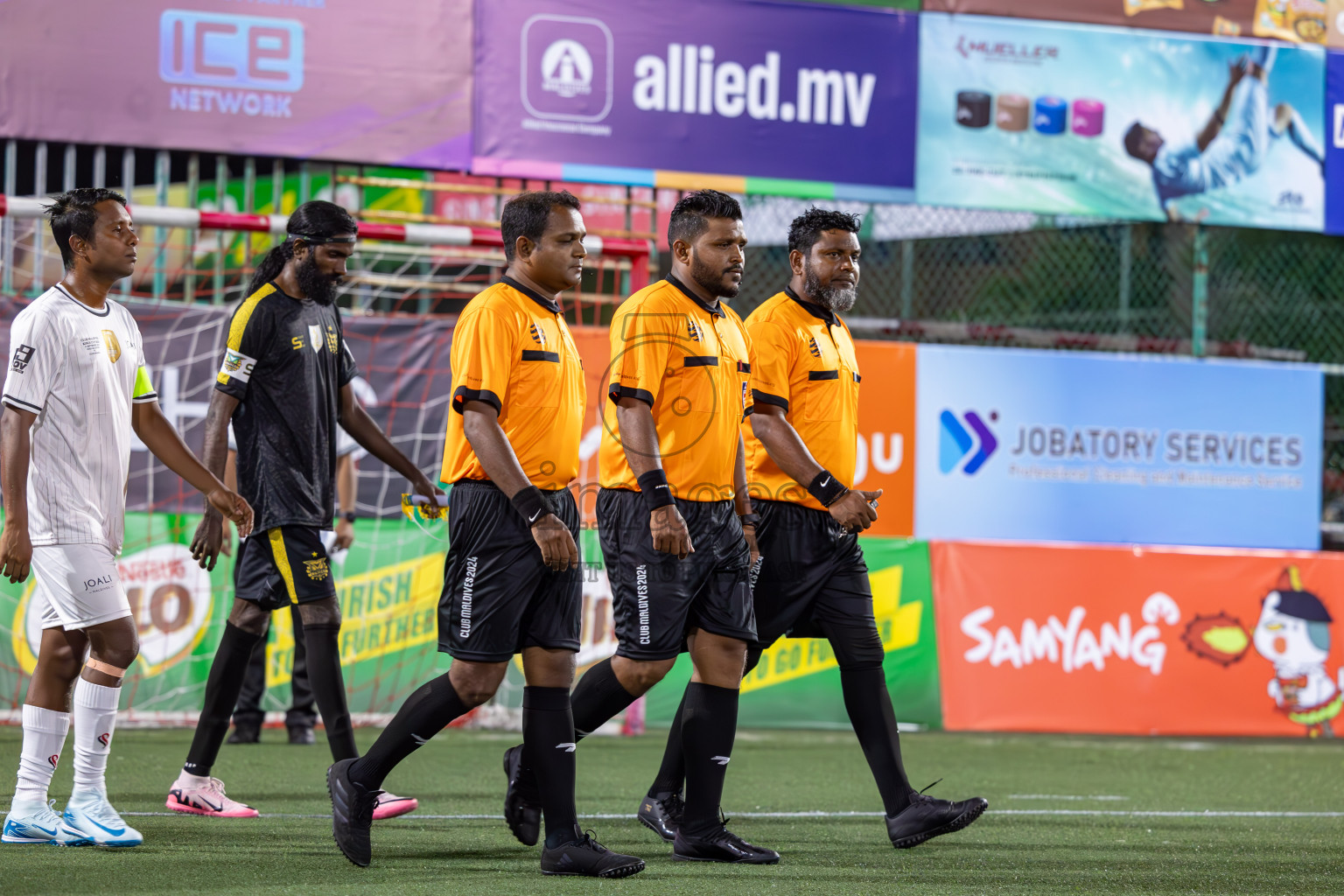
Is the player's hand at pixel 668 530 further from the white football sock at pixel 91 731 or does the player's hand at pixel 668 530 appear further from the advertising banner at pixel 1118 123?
the advertising banner at pixel 1118 123

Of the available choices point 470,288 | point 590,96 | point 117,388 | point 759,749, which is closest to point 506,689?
point 759,749

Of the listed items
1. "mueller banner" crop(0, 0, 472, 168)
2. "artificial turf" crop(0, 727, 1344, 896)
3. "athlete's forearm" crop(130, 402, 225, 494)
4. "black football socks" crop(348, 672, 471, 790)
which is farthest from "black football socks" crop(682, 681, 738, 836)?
"mueller banner" crop(0, 0, 472, 168)

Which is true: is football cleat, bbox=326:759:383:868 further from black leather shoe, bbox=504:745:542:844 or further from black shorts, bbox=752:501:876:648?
black shorts, bbox=752:501:876:648

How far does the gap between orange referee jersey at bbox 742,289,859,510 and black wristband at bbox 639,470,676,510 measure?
0.87 meters

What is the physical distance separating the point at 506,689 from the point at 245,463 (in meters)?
→ 4.35

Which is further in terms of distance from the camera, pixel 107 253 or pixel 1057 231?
pixel 1057 231

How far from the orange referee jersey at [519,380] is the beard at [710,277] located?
54 centimetres

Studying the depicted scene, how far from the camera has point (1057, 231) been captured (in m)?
12.7

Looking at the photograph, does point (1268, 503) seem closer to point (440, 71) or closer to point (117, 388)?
point (440, 71)

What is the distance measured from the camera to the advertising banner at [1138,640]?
415 inches

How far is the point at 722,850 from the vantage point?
4922 mm

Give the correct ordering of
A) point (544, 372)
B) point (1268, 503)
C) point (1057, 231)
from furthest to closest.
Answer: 1. point (1057, 231)
2. point (1268, 503)
3. point (544, 372)

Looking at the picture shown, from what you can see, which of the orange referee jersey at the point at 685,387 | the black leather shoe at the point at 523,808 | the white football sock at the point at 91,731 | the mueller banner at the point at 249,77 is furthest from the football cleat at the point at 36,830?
the mueller banner at the point at 249,77

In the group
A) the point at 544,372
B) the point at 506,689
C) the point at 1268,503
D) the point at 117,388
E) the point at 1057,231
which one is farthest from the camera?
the point at 1057,231
